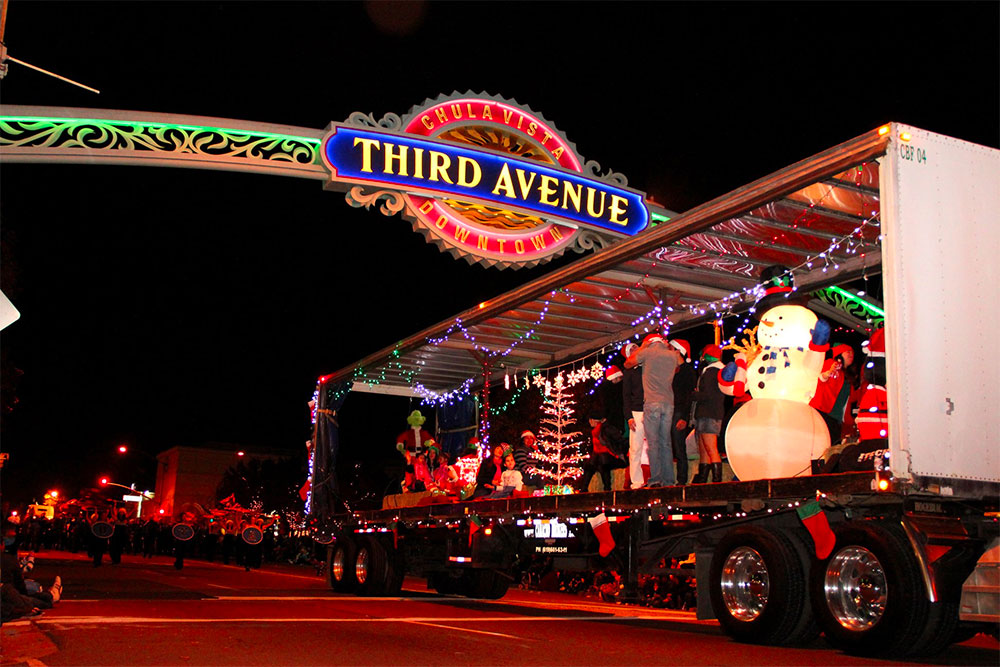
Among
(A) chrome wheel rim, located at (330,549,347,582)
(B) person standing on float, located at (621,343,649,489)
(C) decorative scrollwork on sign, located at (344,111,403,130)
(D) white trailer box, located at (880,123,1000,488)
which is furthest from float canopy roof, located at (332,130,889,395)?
(A) chrome wheel rim, located at (330,549,347,582)

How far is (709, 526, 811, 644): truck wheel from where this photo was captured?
8578mm

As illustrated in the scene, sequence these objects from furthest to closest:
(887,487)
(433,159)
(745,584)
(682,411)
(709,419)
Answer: (433,159)
(682,411)
(709,419)
(745,584)
(887,487)

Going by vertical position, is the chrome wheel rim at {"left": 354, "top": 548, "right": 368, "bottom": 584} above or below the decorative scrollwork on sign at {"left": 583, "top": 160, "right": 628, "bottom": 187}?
below

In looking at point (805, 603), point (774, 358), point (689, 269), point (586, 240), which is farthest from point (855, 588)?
point (586, 240)

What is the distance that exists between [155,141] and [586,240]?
6088 millimetres

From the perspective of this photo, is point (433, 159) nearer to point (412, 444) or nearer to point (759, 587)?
point (412, 444)

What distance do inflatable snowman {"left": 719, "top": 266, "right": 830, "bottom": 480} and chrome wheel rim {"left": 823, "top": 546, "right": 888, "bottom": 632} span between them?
4.61 ft

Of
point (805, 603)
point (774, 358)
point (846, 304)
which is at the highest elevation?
point (846, 304)

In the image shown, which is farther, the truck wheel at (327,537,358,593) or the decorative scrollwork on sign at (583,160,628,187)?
the truck wheel at (327,537,358,593)

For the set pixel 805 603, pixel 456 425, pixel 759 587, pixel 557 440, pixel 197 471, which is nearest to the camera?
A: pixel 805 603

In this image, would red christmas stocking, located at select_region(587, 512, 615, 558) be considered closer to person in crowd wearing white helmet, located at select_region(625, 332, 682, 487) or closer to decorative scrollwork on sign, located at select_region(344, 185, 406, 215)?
person in crowd wearing white helmet, located at select_region(625, 332, 682, 487)

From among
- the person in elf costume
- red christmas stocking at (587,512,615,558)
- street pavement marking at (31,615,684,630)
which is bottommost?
street pavement marking at (31,615,684,630)

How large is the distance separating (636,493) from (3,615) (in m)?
7.00

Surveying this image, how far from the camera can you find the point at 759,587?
903 centimetres
